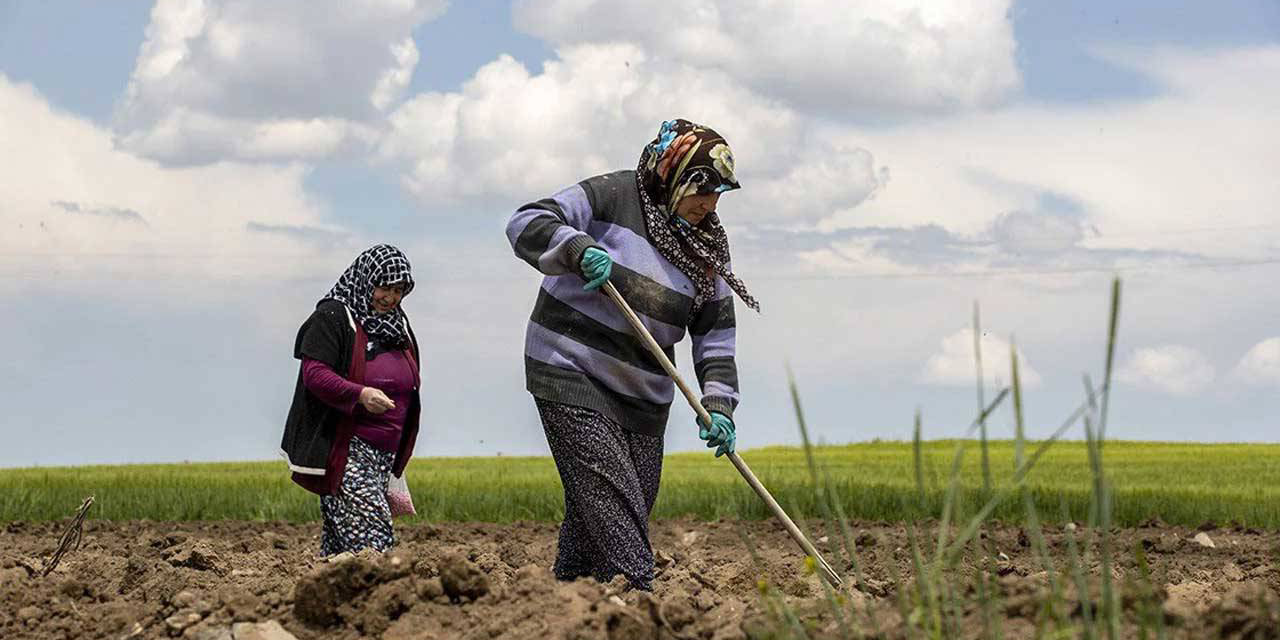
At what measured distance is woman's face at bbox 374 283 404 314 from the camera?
6.36m

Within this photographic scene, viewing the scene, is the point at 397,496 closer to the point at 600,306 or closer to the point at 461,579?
the point at 600,306

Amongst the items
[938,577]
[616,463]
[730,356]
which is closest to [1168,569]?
[730,356]

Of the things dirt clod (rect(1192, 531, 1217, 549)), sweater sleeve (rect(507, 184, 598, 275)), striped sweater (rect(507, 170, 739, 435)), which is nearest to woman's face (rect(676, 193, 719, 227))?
striped sweater (rect(507, 170, 739, 435))

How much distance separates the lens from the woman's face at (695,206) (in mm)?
5312

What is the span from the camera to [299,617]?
436 cm

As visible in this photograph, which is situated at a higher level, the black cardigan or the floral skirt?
the black cardigan

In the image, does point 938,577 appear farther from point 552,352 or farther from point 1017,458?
point 552,352

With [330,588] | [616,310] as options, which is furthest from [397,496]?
[330,588]

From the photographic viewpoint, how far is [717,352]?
5.75 m

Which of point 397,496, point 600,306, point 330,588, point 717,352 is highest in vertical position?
point 600,306

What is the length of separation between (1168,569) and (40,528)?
771 centimetres

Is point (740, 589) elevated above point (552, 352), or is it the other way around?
point (552, 352)

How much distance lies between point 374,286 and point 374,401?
503 mm

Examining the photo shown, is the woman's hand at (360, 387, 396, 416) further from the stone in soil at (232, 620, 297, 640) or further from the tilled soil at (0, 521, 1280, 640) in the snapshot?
the stone in soil at (232, 620, 297, 640)
